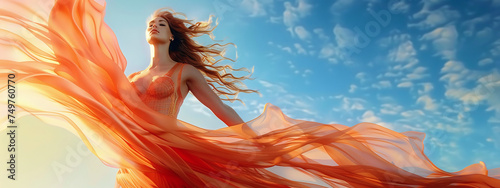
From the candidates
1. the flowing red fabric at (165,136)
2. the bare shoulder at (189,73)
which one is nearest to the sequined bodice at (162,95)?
the bare shoulder at (189,73)


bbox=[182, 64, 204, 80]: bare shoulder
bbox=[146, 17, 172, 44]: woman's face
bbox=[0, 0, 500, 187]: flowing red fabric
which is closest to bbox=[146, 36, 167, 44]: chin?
bbox=[146, 17, 172, 44]: woman's face

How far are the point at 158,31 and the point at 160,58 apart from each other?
0.28 m

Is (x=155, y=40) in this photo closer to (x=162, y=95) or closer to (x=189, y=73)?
(x=189, y=73)

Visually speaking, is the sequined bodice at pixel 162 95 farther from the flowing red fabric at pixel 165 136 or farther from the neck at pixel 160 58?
the flowing red fabric at pixel 165 136

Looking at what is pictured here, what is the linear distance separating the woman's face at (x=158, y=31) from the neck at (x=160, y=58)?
5 cm

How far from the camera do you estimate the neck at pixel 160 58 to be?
3.54 metres

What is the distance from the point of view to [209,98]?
11.0ft

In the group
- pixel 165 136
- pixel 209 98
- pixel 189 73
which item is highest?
pixel 189 73

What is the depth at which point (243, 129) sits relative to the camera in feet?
9.30

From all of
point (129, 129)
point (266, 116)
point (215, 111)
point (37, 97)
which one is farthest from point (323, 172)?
point (37, 97)

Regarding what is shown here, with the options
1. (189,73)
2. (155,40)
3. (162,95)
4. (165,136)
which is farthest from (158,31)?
(165,136)

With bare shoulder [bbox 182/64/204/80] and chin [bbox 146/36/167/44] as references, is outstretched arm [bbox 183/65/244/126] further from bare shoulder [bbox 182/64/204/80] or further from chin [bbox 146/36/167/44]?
chin [bbox 146/36/167/44]

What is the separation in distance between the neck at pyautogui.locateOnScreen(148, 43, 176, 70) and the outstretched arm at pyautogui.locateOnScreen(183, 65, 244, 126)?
196 mm

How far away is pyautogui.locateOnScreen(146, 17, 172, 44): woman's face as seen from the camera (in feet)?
12.0
